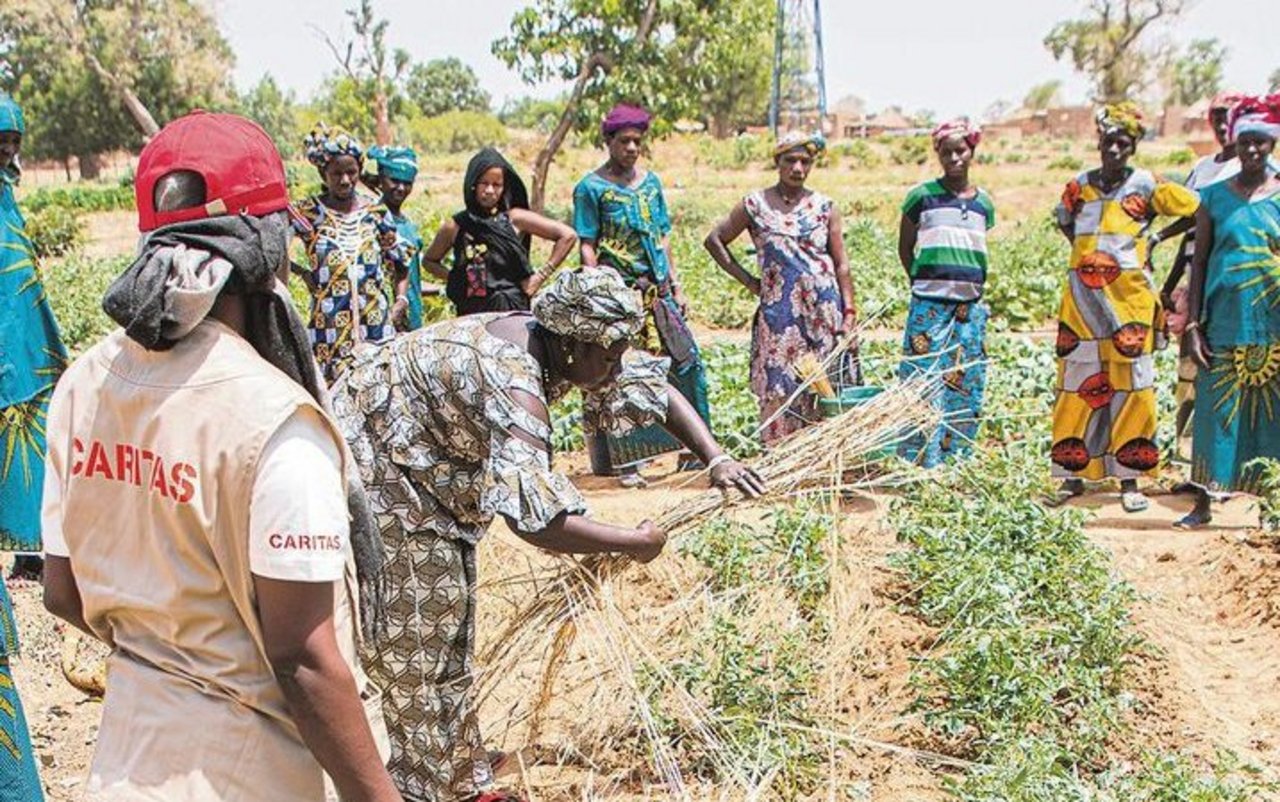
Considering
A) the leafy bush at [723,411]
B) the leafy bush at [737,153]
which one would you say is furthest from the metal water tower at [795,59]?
the leafy bush at [723,411]

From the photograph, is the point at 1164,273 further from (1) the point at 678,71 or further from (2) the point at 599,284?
(2) the point at 599,284

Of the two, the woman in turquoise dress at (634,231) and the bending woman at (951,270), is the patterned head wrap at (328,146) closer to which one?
the woman in turquoise dress at (634,231)

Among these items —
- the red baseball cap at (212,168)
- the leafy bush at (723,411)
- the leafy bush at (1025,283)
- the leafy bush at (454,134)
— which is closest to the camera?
the red baseball cap at (212,168)

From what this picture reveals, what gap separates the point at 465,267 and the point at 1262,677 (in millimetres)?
3727

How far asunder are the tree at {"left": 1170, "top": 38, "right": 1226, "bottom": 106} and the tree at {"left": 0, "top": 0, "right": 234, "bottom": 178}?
5490cm

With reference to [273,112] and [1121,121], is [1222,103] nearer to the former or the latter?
[1121,121]

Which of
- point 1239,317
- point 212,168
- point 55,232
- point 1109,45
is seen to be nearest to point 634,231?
point 1239,317

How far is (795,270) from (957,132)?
96cm

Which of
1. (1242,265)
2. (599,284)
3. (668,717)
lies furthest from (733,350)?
(599,284)

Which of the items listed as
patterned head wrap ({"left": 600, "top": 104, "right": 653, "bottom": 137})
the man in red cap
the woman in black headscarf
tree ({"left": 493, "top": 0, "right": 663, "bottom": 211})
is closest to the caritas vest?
the man in red cap

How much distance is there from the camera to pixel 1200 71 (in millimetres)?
76750

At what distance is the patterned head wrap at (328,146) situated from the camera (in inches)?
218

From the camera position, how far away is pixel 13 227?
16.0ft

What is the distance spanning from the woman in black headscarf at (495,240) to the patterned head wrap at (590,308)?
3.27 metres
